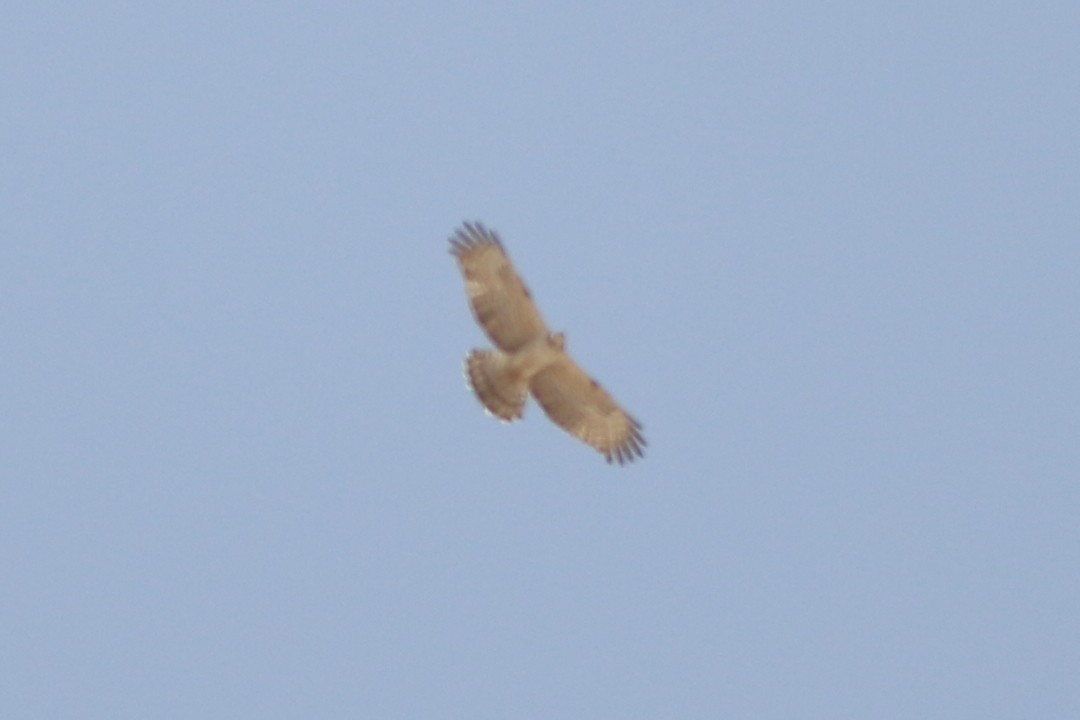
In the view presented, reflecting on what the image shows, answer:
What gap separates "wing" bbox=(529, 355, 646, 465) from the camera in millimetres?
29172

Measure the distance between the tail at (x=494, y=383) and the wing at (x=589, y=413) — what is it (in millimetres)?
335

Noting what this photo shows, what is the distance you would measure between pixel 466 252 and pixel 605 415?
7.58 feet

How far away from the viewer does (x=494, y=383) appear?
94.3ft

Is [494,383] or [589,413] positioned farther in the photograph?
[589,413]

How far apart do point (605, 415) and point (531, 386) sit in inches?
35.7

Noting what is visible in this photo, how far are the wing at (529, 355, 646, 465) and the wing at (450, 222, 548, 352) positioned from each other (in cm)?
55

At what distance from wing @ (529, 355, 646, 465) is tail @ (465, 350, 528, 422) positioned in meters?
0.33

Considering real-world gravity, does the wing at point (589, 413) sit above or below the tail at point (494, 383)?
above

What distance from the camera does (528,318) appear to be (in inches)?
1129

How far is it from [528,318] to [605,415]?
5.03 feet

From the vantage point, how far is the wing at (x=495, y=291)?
2858 centimetres

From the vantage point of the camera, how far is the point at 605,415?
29.6m

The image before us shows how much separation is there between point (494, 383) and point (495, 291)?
35.1 inches

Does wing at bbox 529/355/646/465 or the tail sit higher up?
wing at bbox 529/355/646/465
